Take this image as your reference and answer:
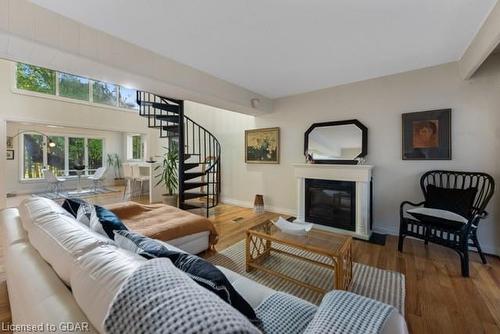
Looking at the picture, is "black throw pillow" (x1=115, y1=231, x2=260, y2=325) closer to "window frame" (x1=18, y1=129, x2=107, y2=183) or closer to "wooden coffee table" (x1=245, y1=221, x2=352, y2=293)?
"wooden coffee table" (x1=245, y1=221, x2=352, y2=293)

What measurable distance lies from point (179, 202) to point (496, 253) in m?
4.71

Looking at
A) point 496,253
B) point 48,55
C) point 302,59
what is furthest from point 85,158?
point 496,253

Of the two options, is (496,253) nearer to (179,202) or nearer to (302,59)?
(302,59)

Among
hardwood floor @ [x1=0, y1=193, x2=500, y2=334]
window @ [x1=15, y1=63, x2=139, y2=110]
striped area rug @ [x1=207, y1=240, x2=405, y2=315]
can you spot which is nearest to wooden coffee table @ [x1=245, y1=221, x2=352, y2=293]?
striped area rug @ [x1=207, y1=240, x2=405, y2=315]

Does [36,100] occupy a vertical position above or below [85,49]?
above

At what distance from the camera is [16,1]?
5.71 feet

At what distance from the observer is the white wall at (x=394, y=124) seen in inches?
106

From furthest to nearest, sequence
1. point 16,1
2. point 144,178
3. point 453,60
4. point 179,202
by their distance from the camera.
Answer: point 144,178 < point 179,202 < point 453,60 < point 16,1

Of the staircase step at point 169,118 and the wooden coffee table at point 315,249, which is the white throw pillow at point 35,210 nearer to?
the wooden coffee table at point 315,249

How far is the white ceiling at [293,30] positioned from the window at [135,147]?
682cm

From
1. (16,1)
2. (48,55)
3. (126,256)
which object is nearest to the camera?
(126,256)

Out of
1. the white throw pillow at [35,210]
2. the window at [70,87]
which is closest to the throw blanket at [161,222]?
the white throw pillow at [35,210]

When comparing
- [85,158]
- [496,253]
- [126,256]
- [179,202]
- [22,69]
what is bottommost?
[496,253]

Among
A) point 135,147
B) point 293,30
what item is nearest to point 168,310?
point 293,30
